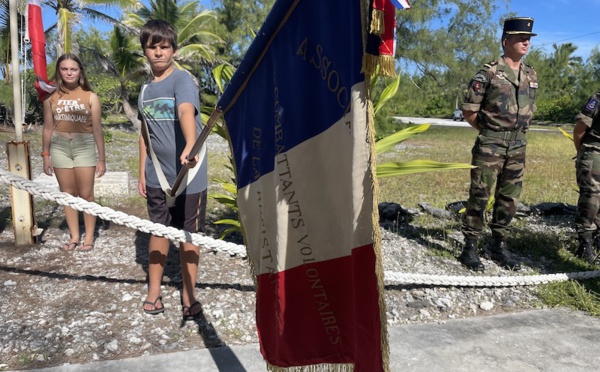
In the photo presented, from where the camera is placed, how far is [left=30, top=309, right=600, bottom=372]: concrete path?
2.57 m

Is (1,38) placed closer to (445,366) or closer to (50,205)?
(50,205)

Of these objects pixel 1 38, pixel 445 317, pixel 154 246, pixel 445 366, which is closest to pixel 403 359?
pixel 445 366

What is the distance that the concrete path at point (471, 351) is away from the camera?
8.43 ft

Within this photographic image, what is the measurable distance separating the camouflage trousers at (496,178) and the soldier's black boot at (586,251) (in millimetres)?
860

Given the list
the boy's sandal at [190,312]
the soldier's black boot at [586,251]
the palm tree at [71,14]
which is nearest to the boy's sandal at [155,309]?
the boy's sandal at [190,312]

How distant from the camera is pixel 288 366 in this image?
1.66 meters

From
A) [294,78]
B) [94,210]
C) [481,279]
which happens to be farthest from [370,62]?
[481,279]

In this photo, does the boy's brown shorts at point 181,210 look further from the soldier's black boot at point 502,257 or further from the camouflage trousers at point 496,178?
the soldier's black boot at point 502,257

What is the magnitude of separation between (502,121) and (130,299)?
3.24 meters

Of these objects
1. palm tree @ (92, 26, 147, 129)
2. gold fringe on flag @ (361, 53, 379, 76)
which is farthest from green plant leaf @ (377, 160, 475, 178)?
palm tree @ (92, 26, 147, 129)

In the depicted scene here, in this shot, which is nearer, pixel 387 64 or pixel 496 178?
pixel 387 64

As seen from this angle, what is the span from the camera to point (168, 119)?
2.76 meters

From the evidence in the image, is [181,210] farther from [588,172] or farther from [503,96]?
[588,172]

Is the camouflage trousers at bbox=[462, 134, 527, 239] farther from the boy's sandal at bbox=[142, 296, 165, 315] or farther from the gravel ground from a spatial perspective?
the boy's sandal at bbox=[142, 296, 165, 315]
